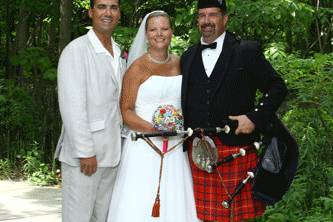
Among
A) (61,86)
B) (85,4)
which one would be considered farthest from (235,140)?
(85,4)

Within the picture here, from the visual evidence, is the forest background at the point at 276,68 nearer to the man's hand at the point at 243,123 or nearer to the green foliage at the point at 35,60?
the green foliage at the point at 35,60

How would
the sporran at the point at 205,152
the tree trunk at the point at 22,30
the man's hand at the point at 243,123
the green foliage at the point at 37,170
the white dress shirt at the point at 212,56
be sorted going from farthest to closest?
1. the tree trunk at the point at 22,30
2. the green foliage at the point at 37,170
3. the white dress shirt at the point at 212,56
4. the sporran at the point at 205,152
5. the man's hand at the point at 243,123

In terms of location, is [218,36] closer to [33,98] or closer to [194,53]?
[194,53]

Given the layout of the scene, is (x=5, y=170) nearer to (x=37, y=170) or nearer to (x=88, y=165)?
(x=37, y=170)

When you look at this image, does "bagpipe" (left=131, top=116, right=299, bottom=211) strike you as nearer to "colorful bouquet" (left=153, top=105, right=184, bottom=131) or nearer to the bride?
"colorful bouquet" (left=153, top=105, right=184, bottom=131)

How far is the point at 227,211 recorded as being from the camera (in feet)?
14.4

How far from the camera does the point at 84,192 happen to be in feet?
14.4

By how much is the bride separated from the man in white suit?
0.11 m

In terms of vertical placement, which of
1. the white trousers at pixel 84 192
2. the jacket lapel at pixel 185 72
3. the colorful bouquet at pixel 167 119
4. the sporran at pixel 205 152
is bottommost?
the white trousers at pixel 84 192

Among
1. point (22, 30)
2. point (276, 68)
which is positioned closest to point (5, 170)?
point (22, 30)

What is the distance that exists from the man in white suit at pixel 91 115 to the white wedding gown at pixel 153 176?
15 cm

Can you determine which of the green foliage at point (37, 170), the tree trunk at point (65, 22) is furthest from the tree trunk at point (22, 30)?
the green foliage at point (37, 170)

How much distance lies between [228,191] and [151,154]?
606 mm

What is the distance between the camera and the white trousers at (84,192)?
4.39 meters
